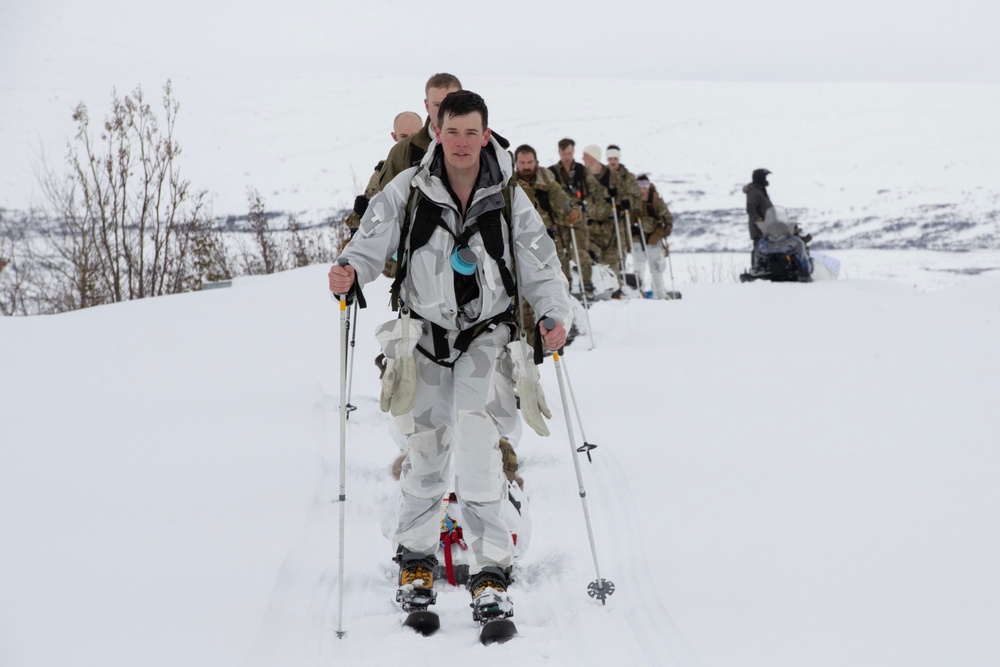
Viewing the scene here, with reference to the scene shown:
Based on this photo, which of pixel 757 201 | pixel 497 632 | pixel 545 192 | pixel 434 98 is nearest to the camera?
pixel 497 632

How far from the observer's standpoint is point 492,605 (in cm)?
328

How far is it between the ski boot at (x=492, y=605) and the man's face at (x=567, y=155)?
23.3ft

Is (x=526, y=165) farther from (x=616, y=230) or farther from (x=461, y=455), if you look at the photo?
(x=461, y=455)

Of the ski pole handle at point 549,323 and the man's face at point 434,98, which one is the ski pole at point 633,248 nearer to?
the man's face at point 434,98

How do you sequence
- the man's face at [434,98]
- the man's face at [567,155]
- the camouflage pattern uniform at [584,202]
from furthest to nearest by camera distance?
the camouflage pattern uniform at [584,202] < the man's face at [567,155] < the man's face at [434,98]

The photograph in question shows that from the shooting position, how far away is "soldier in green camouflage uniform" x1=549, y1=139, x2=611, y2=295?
1008cm

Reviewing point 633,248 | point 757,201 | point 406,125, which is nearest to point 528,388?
point 406,125

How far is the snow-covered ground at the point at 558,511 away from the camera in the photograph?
303 cm

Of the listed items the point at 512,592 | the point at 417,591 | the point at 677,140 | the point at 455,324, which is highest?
the point at 677,140

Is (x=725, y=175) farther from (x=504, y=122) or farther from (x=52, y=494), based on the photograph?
(x=52, y=494)

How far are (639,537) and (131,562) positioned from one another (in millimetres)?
2271

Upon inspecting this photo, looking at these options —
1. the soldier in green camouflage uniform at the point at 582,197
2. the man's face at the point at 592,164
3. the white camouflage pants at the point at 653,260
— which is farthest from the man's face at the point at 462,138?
the white camouflage pants at the point at 653,260

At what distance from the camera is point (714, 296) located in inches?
495

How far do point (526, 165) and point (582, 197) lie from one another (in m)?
2.82
